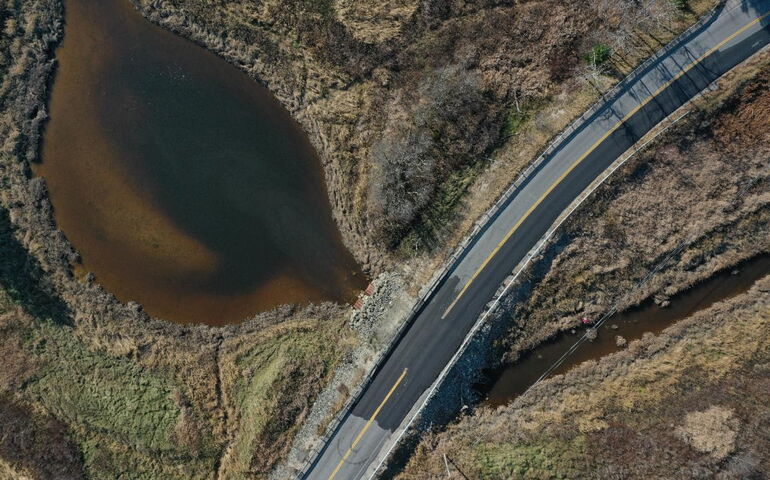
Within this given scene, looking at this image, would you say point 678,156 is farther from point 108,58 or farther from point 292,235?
point 108,58

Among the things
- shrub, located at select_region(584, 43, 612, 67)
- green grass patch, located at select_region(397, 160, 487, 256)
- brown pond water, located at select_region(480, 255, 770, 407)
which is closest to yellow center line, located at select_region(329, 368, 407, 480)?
brown pond water, located at select_region(480, 255, 770, 407)

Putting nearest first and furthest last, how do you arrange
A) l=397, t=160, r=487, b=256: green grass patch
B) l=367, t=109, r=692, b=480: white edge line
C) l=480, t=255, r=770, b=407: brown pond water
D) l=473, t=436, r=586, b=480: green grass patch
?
l=473, t=436, r=586, b=480: green grass patch → l=367, t=109, r=692, b=480: white edge line → l=397, t=160, r=487, b=256: green grass patch → l=480, t=255, r=770, b=407: brown pond water

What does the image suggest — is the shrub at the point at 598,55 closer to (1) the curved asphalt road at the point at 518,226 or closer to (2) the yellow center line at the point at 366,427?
(1) the curved asphalt road at the point at 518,226

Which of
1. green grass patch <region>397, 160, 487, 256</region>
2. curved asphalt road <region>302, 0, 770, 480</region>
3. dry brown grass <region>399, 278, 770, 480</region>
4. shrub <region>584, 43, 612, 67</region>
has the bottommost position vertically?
dry brown grass <region>399, 278, 770, 480</region>

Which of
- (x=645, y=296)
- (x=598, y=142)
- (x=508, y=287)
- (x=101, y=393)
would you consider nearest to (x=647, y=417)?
(x=645, y=296)

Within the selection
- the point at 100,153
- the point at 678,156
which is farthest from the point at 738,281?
the point at 100,153

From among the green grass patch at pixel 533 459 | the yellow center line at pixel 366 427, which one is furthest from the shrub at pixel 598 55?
the green grass patch at pixel 533 459

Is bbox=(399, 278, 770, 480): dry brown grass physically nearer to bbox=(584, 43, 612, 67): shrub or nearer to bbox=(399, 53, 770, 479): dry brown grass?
bbox=(399, 53, 770, 479): dry brown grass
